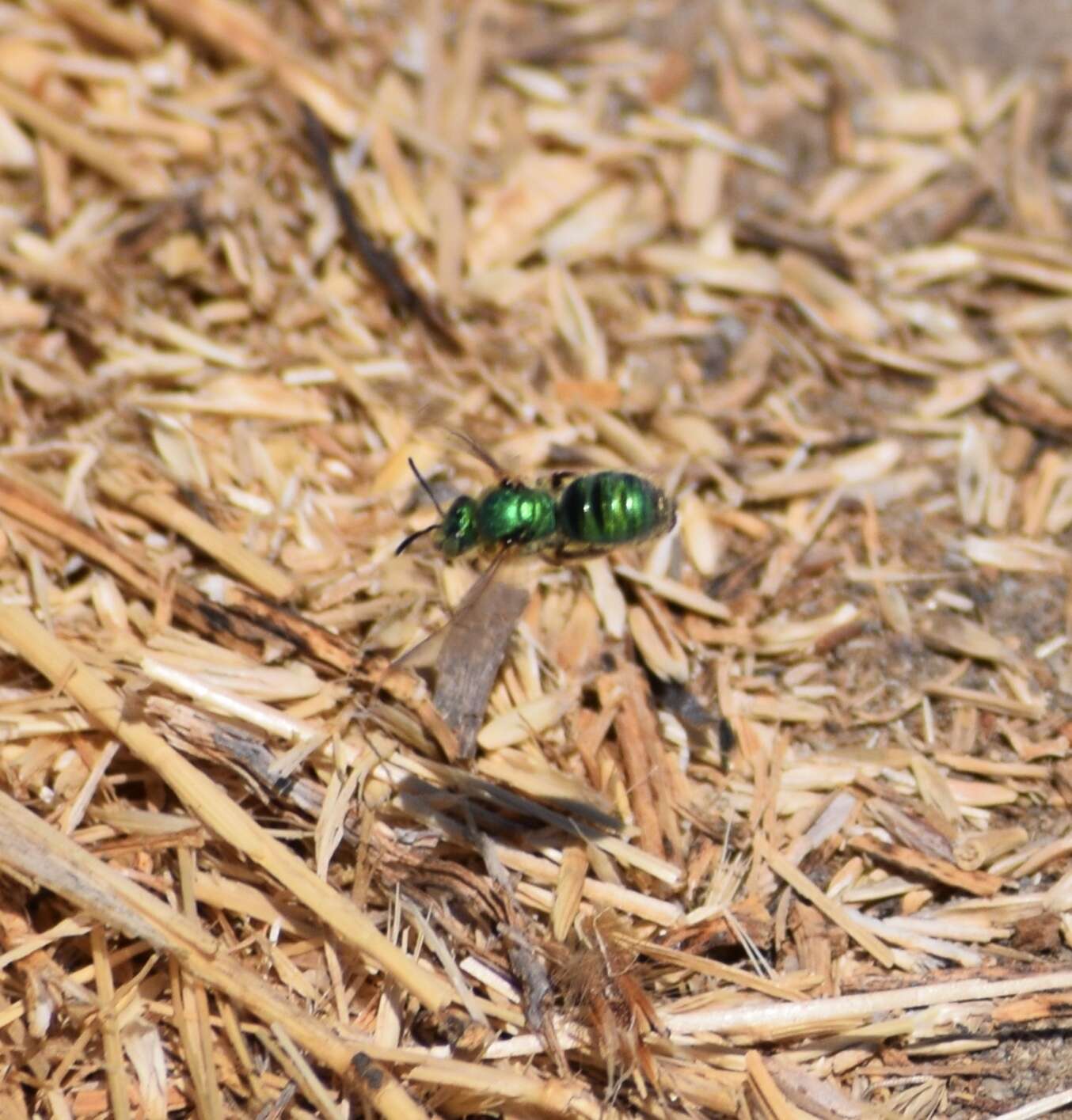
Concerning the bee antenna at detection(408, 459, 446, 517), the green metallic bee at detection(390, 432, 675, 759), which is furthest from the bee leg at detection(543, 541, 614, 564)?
the bee antenna at detection(408, 459, 446, 517)

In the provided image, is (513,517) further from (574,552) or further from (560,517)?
(574,552)

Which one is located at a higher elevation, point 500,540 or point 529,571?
point 500,540

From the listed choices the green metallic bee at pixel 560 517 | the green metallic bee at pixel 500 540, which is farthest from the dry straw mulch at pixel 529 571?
the green metallic bee at pixel 560 517

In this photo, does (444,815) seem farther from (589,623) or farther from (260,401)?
(260,401)

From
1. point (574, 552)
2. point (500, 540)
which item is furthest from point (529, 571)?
point (500, 540)

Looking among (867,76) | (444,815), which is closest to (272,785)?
(444,815)
